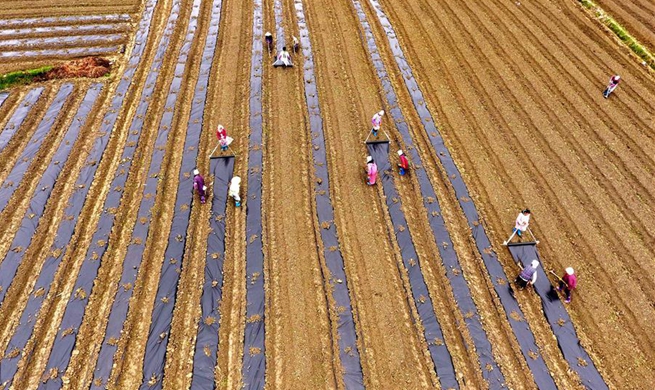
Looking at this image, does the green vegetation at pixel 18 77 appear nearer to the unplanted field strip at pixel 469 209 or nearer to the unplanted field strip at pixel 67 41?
the unplanted field strip at pixel 67 41

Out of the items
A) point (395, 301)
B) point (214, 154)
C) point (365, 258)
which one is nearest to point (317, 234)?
point (365, 258)

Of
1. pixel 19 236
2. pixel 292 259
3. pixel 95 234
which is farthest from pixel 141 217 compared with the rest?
pixel 292 259

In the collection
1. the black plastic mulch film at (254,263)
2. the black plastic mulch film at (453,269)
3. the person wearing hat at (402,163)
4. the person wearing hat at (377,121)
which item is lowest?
the black plastic mulch film at (254,263)

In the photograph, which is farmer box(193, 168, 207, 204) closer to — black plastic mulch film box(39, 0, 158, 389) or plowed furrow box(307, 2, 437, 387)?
black plastic mulch film box(39, 0, 158, 389)

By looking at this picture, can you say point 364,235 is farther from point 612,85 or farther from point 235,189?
point 612,85

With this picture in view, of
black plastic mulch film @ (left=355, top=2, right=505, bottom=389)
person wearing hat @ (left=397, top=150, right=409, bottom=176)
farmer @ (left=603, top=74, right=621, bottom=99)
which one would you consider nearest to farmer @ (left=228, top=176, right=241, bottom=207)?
person wearing hat @ (left=397, top=150, right=409, bottom=176)

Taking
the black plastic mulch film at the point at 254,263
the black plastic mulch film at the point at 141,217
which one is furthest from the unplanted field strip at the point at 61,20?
the black plastic mulch film at the point at 254,263
